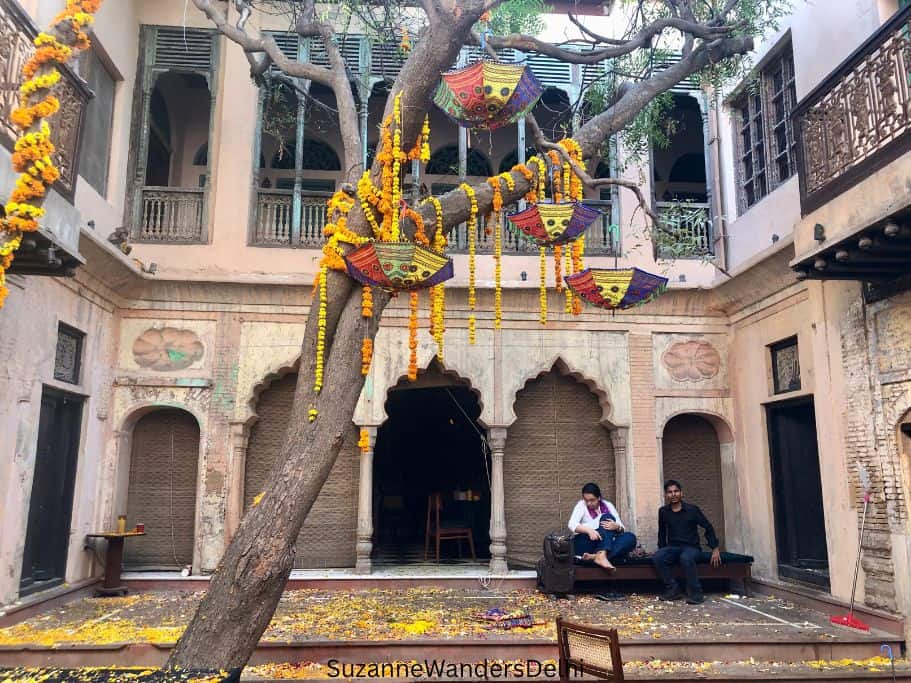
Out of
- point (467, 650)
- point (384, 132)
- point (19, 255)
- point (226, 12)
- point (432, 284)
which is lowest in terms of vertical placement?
point (467, 650)

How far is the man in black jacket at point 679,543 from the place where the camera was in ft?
25.9

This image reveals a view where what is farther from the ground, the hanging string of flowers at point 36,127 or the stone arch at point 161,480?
the hanging string of flowers at point 36,127

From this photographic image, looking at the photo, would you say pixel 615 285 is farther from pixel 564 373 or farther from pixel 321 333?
pixel 564 373

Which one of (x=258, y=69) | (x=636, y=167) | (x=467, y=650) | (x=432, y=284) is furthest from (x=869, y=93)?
(x=258, y=69)

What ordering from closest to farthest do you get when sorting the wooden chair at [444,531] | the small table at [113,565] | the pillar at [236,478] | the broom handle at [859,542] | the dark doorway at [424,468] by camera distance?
1. the broom handle at [859,542]
2. the small table at [113,565]
3. the pillar at [236,478]
4. the wooden chair at [444,531]
5. the dark doorway at [424,468]

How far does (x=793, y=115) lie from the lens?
677 cm

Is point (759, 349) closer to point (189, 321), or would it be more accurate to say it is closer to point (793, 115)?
point (793, 115)

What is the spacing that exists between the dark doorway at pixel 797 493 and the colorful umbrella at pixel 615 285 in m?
3.24

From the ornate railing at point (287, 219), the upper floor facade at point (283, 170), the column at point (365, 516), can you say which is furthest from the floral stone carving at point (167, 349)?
the column at point (365, 516)

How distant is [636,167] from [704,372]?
117 inches

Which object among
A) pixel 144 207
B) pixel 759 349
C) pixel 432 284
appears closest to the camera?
pixel 432 284

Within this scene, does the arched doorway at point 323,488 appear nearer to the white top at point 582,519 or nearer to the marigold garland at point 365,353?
the white top at point 582,519

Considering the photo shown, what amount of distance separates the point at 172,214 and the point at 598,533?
22.0ft

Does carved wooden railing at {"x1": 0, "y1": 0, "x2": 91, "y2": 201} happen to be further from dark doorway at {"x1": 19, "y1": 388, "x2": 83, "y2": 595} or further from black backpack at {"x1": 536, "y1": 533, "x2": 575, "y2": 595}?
black backpack at {"x1": 536, "y1": 533, "x2": 575, "y2": 595}
